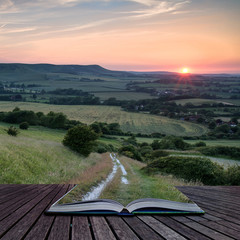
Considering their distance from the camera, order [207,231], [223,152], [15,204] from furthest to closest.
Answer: [223,152] < [15,204] < [207,231]

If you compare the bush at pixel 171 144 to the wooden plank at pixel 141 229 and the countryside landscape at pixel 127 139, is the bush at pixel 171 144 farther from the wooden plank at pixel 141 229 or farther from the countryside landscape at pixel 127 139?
the wooden plank at pixel 141 229

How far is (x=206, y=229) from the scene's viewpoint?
11.3ft

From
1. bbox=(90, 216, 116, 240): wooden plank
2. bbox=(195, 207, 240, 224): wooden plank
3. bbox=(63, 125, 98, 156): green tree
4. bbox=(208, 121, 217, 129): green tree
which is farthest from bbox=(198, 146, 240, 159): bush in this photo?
bbox=(208, 121, 217, 129): green tree

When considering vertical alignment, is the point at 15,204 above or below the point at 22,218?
below

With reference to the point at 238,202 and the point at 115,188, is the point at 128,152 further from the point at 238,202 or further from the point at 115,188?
the point at 238,202

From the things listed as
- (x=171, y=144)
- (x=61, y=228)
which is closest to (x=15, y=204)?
(x=61, y=228)

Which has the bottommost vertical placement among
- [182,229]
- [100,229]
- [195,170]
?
[195,170]

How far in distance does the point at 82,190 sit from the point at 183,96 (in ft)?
526

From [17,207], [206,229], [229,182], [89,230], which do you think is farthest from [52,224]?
[229,182]

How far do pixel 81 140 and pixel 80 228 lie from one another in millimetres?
33909

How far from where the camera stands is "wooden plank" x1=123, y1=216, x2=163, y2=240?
122 inches

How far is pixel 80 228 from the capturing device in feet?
10.6

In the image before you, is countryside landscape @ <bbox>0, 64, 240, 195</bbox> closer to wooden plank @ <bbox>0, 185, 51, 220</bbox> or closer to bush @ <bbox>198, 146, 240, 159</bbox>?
bush @ <bbox>198, 146, 240, 159</bbox>

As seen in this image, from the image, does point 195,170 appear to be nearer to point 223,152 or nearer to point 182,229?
point 182,229
